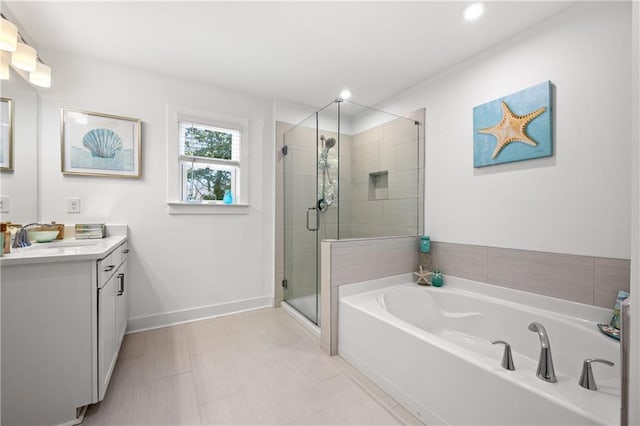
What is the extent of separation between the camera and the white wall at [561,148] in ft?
4.79

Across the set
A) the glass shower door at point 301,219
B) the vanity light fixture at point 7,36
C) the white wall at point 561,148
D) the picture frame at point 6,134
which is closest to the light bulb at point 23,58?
the vanity light fixture at point 7,36

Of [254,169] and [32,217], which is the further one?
[254,169]

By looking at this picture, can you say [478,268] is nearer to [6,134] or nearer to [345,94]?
[345,94]

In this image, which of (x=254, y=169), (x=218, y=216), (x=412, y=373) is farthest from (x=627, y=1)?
(x=218, y=216)

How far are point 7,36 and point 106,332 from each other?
5.65 feet

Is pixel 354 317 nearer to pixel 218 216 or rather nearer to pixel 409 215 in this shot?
pixel 409 215

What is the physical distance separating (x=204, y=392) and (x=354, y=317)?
104 cm

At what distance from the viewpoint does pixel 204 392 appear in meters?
1.56

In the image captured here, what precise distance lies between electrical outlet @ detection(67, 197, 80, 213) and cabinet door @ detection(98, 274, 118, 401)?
2.90 feet

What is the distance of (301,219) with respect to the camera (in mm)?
2715

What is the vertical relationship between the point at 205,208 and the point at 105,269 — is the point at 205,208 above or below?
above

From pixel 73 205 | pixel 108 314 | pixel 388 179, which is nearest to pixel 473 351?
pixel 388 179

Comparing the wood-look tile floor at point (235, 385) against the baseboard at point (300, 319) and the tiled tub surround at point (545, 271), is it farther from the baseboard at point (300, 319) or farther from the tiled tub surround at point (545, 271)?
the tiled tub surround at point (545, 271)

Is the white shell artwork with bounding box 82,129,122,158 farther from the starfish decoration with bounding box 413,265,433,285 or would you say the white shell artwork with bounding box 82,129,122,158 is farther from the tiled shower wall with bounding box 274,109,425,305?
the starfish decoration with bounding box 413,265,433,285
